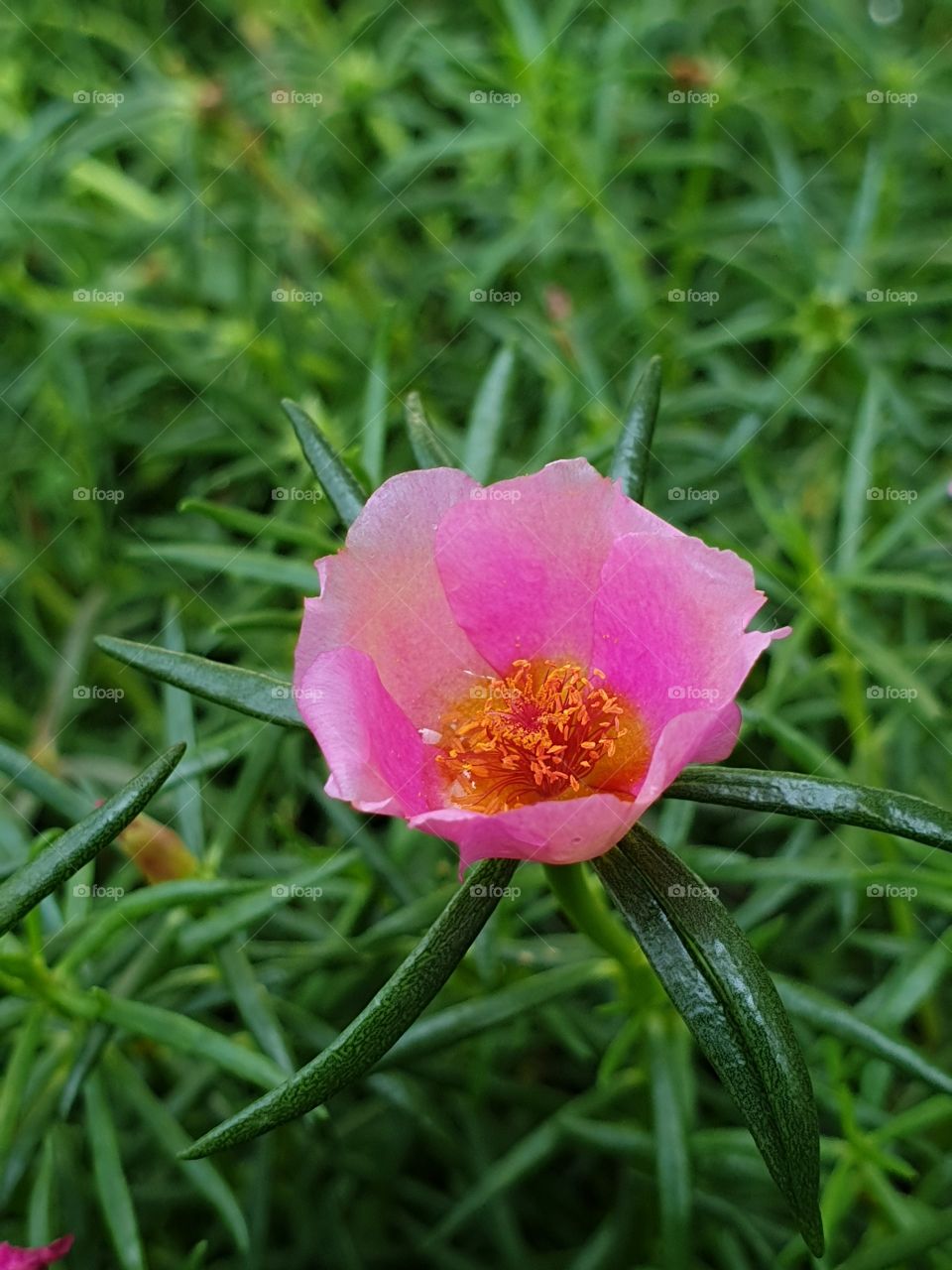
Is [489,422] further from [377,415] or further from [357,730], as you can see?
[357,730]

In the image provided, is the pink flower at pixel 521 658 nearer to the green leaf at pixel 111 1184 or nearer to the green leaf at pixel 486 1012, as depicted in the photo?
the green leaf at pixel 486 1012

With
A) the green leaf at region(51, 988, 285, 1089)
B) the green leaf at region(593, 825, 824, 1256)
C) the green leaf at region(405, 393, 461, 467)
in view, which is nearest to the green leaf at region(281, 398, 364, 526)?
the green leaf at region(405, 393, 461, 467)

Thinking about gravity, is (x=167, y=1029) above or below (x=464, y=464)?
below

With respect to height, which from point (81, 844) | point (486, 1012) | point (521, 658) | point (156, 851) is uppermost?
point (521, 658)

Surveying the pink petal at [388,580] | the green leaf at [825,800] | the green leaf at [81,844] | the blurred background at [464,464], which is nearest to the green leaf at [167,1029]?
the blurred background at [464,464]

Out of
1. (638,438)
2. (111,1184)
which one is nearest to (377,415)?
(638,438)

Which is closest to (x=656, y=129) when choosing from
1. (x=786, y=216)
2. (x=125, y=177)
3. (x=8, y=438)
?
(x=786, y=216)
